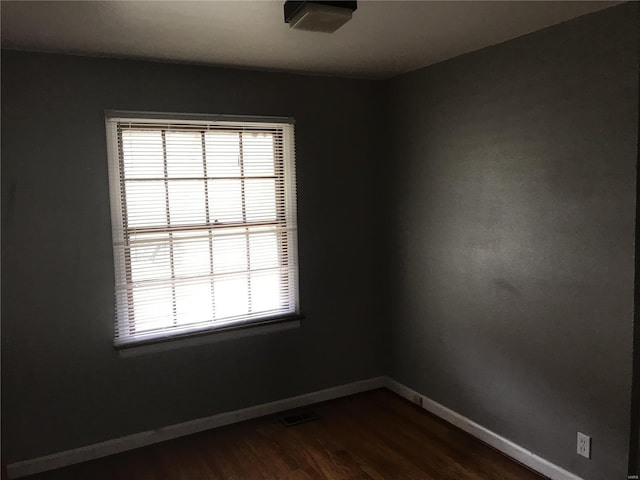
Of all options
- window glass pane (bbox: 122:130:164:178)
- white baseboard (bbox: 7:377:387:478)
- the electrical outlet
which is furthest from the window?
the electrical outlet


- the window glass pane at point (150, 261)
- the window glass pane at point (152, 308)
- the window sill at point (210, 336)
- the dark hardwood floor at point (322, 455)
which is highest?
the window glass pane at point (150, 261)

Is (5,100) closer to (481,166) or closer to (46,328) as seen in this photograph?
(46,328)

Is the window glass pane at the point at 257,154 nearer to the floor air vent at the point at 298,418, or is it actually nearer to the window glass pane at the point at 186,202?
the window glass pane at the point at 186,202

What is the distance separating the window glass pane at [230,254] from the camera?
11.3 feet

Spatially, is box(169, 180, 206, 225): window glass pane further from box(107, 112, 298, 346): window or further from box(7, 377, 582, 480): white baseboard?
box(7, 377, 582, 480): white baseboard

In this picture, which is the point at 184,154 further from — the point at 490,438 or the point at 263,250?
the point at 490,438

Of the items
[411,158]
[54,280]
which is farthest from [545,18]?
[54,280]

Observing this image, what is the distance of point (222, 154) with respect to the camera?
3.41 m

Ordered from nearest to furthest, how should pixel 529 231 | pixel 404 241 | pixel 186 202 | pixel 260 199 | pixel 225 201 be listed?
pixel 529 231 < pixel 186 202 < pixel 225 201 < pixel 260 199 < pixel 404 241

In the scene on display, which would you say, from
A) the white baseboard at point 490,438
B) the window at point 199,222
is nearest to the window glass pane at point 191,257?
the window at point 199,222

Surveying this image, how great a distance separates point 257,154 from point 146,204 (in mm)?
799

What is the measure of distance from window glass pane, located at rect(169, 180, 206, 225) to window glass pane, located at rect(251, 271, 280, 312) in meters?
0.56

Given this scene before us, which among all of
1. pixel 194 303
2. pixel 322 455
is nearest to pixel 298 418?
pixel 322 455

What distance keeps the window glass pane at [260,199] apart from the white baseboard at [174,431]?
132 centimetres
